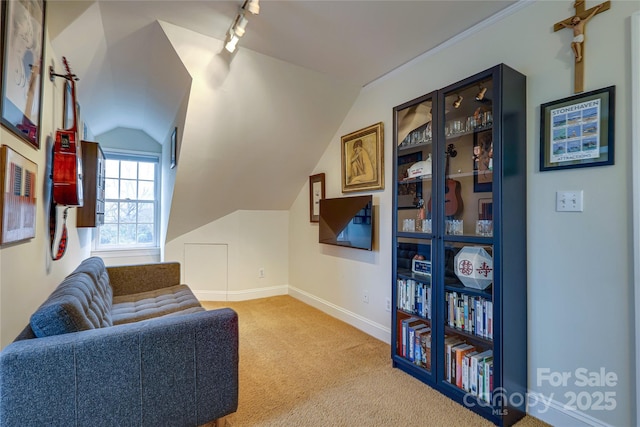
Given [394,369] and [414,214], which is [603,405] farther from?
[414,214]

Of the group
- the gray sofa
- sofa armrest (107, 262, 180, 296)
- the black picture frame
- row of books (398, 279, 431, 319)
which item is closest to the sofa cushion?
sofa armrest (107, 262, 180, 296)

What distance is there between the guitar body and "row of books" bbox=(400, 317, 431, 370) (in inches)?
96.2

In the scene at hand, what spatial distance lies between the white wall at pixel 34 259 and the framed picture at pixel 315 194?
2.42 metres

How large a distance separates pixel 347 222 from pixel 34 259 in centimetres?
237

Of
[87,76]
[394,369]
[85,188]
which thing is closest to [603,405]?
[394,369]

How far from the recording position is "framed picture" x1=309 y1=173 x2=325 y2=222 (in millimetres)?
3668

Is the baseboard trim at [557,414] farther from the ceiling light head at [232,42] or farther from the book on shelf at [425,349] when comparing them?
the ceiling light head at [232,42]

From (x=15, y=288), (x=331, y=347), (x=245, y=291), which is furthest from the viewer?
(x=245, y=291)

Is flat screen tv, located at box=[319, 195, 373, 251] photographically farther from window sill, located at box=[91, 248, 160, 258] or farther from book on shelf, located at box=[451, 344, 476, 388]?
window sill, located at box=[91, 248, 160, 258]

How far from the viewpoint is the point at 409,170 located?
2.29 meters

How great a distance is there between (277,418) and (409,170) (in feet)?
→ 6.07

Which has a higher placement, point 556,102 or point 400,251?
point 556,102

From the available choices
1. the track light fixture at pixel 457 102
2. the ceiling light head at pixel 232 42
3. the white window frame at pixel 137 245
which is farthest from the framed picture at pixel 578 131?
the white window frame at pixel 137 245

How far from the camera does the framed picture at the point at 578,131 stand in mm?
1520
